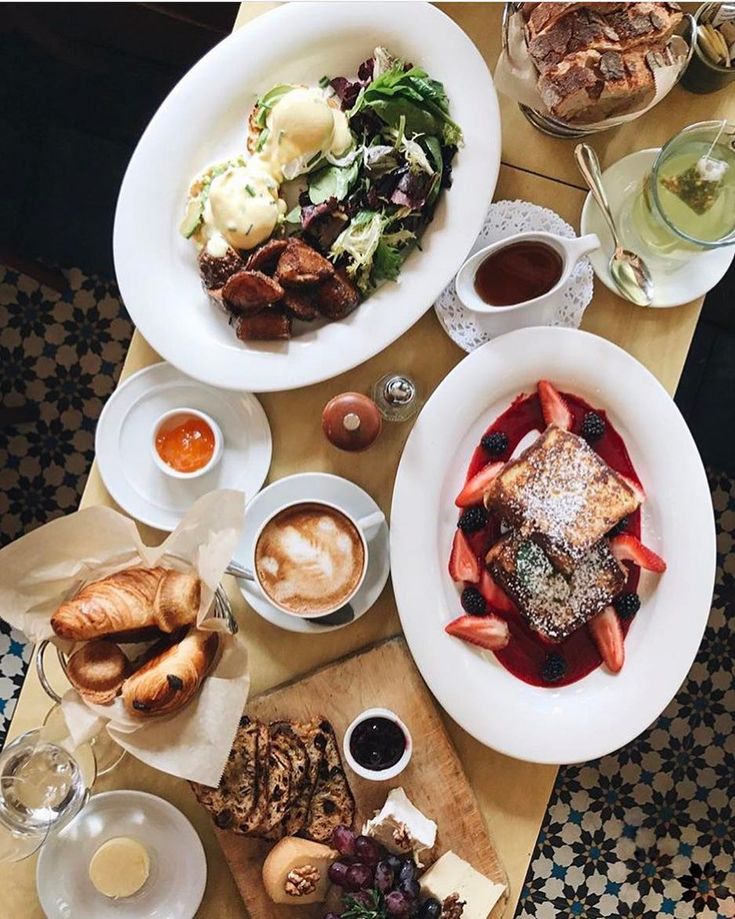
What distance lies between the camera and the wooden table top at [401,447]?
1.78 meters

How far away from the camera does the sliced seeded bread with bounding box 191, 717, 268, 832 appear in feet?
5.52

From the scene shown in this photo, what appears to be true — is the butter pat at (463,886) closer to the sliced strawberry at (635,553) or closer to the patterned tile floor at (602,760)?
the sliced strawberry at (635,553)

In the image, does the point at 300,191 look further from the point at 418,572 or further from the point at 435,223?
the point at 418,572

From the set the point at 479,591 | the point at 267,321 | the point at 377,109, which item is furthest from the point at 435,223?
the point at 479,591

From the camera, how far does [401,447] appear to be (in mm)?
1820

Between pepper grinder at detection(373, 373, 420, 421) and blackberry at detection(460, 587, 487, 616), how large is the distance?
0.34 metres

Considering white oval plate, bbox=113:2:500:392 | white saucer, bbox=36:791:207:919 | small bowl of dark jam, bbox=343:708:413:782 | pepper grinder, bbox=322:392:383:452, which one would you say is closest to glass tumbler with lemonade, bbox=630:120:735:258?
white oval plate, bbox=113:2:500:392

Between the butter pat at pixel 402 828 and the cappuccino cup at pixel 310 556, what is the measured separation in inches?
15.0

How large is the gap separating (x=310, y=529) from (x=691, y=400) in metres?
1.17

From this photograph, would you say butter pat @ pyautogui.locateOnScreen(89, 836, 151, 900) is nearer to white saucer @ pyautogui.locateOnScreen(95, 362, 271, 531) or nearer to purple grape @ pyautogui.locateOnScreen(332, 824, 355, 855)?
purple grape @ pyautogui.locateOnScreen(332, 824, 355, 855)

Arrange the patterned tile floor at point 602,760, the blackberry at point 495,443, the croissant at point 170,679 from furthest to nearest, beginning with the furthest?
the patterned tile floor at point 602,760 → the blackberry at point 495,443 → the croissant at point 170,679

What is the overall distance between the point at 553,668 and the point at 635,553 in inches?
10.1

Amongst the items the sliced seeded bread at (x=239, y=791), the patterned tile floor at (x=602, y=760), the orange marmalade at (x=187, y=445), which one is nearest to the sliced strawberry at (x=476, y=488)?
the orange marmalade at (x=187, y=445)

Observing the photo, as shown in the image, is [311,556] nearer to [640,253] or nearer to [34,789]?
[34,789]
